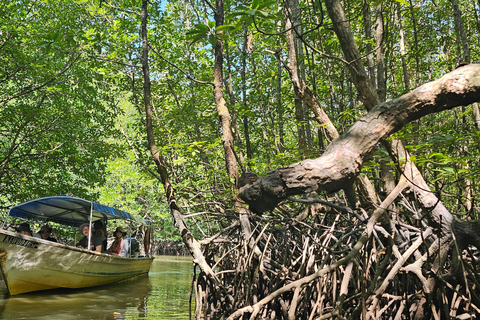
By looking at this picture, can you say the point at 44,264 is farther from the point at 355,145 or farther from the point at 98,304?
the point at 355,145

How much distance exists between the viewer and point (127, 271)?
1191 cm

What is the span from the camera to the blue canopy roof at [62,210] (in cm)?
971

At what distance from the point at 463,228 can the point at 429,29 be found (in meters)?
8.00

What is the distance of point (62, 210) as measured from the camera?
11383mm

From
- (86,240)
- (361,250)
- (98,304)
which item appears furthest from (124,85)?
(361,250)

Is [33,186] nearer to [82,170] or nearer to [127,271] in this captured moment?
[82,170]

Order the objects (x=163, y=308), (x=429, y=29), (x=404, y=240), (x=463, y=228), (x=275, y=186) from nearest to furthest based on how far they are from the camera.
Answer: (x=275, y=186), (x=463, y=228), (x=404, y=240), (x=163, y=308), (x=429, y=29)

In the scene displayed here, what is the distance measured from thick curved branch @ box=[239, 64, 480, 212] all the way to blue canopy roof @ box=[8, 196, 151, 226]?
8754 mm

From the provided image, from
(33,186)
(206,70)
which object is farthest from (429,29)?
(33,186)

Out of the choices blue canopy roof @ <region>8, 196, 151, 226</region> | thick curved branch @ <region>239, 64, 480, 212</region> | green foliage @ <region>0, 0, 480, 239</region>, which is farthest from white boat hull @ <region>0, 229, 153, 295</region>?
thick curved branch @ <region>239, 64, 480, 212</region>

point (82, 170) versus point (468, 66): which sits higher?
point (82, 170)

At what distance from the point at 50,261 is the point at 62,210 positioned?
3421 mm

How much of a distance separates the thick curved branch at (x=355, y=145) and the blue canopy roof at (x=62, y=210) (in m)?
8.75

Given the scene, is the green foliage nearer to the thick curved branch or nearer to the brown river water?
the brown river water
